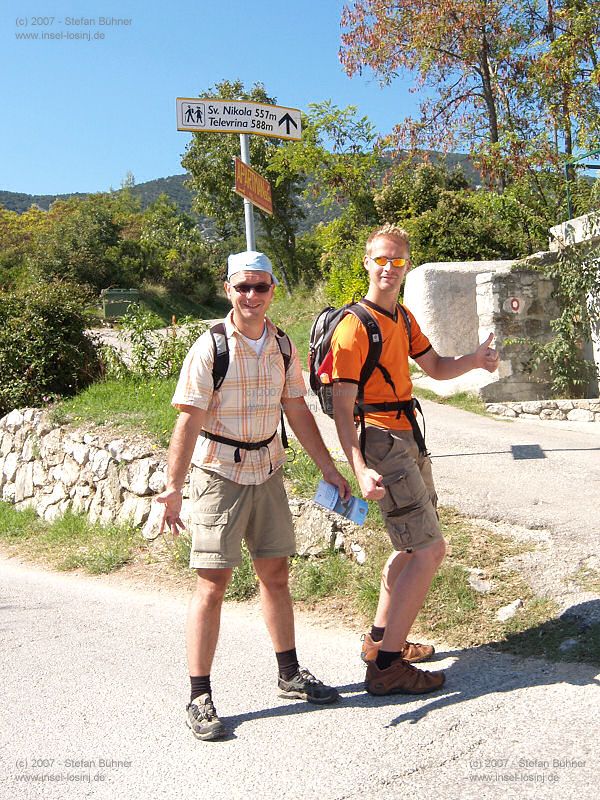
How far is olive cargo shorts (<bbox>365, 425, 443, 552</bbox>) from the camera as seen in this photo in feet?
11.5

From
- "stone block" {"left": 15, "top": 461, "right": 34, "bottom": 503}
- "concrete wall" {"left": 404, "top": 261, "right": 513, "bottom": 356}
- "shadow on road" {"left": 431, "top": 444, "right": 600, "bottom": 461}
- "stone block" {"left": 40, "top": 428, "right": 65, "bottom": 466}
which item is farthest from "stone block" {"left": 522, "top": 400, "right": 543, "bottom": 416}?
"stone block" {"left": 15, "top": 461, "right": 34, "bottom": 503}

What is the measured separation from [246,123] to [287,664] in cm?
370

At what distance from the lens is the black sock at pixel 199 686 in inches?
131

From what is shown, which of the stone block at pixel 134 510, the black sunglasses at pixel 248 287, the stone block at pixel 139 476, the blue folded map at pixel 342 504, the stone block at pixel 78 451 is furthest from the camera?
the stone block at pixel 78 451

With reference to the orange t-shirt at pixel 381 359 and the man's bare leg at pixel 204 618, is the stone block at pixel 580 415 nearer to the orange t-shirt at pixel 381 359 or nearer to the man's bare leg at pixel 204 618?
the orange t-shirt at pixel 381 359

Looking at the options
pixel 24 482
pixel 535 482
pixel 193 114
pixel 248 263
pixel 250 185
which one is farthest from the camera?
pixel 24 482

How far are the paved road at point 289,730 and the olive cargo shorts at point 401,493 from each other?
68 centimetres

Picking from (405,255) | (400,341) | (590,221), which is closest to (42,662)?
(400,341)

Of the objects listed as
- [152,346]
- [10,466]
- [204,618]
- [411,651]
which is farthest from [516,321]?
[204,618]

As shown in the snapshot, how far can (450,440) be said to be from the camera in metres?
7.97

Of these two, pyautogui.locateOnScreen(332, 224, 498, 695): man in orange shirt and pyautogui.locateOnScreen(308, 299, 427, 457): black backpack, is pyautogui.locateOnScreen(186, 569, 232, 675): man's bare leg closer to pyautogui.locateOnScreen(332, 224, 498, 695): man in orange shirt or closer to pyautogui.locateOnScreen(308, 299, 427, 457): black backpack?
pyautogui.locateOnScreen(332, 224, 498, 695): man in orange shirt

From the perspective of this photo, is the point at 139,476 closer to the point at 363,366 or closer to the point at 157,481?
the point at 157,481

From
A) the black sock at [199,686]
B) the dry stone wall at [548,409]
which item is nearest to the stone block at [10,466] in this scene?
the dry stone wall at [548,409]

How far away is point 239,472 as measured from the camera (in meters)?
3.42
